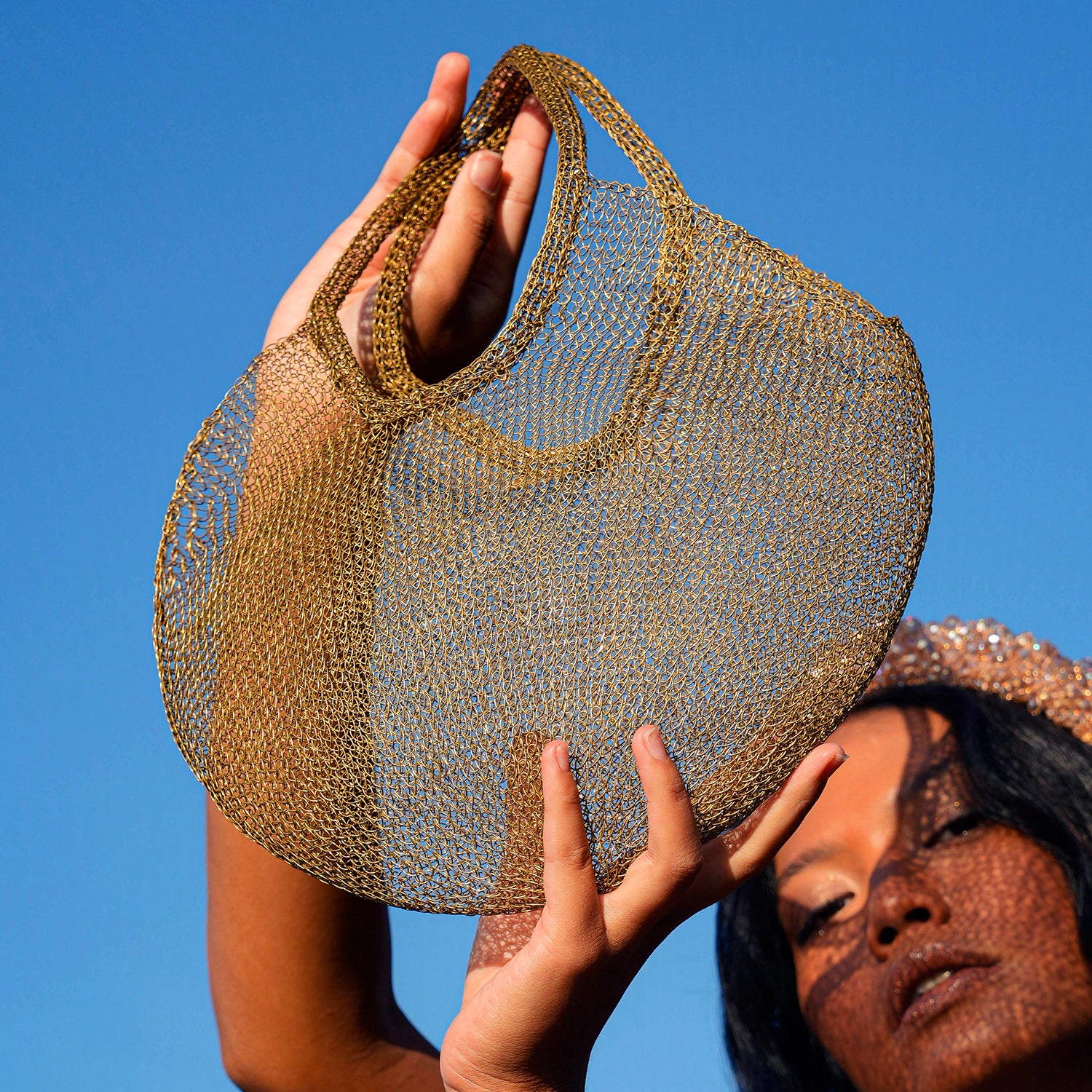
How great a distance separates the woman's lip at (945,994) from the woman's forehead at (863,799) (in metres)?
0.20

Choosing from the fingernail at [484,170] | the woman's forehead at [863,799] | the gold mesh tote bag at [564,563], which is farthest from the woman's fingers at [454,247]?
the woman's forehead at [863,799]

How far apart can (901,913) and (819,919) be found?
0.17 m

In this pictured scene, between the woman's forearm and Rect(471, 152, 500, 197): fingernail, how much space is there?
2.85ft

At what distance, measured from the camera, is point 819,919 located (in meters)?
1.69

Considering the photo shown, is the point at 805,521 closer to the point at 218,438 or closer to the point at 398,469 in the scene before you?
the point at 398,469

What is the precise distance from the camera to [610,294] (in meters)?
1.07

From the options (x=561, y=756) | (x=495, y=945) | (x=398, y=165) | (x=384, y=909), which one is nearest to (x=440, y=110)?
(x=398, y=165)

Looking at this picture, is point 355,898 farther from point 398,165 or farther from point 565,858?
point 398,165

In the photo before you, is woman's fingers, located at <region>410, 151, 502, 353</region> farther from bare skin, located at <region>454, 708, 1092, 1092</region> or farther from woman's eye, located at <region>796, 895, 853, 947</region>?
woman's eye, located at <region>796, 895, 853, 947</region>

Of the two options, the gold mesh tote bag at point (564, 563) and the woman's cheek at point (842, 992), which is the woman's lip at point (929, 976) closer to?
the woman's cheek at point (842, 992)

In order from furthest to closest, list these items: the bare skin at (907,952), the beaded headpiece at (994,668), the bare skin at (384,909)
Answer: the beaded headpiece at (994,668), the bare skin at (907,952), the bare skin at (384,909)

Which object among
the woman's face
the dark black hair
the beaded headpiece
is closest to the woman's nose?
the woman's face

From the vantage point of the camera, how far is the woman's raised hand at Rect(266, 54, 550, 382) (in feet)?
4.42

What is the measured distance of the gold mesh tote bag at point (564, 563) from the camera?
3.16 ft
